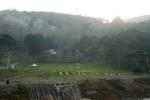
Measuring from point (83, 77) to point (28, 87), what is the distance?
11.9 meters

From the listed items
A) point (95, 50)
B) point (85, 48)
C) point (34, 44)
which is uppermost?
point (34, 44)

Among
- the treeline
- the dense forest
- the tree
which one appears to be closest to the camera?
the treeline

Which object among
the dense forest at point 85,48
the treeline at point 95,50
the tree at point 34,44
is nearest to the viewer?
the treeline at point 95,50

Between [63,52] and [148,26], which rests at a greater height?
[148,26]

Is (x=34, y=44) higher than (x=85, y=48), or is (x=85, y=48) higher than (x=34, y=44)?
(x=34, y=44)

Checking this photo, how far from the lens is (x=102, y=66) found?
76.1 m

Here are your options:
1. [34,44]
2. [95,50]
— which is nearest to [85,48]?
[95,50]

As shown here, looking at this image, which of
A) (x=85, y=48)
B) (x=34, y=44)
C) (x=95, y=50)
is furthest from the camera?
(x=85, y=48)

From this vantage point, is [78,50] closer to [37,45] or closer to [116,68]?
[37,45]

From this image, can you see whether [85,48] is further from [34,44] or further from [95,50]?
[34,44]

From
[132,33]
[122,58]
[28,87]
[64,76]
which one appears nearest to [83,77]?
[64,76]

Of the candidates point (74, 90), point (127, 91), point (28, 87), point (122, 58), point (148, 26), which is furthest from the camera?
point (148, 26)

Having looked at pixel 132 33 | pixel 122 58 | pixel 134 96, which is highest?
pixel 132 33

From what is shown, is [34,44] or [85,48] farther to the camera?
[85,48]
